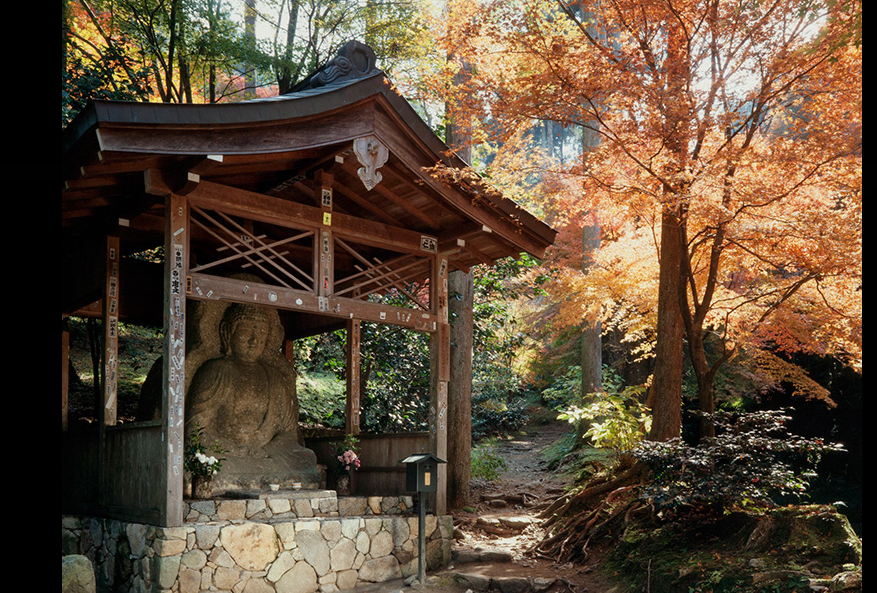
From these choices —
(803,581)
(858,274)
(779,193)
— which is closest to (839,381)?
(858,274)

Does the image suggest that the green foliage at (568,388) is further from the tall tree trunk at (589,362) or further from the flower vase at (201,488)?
the flower vase at (201,488)

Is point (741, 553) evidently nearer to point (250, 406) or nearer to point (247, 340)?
point (250, 406)

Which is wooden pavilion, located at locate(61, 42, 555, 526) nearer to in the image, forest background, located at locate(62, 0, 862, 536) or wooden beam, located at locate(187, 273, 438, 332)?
wooden beam, located at locate(187, 273, 438, 332)

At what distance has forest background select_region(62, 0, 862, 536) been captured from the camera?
7809 mm

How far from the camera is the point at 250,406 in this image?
32.0 ft

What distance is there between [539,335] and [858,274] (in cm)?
1655

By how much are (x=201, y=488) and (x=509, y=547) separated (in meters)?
4.69

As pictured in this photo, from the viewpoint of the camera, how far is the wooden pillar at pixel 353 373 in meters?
10.9

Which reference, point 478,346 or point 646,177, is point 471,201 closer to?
point 646,177

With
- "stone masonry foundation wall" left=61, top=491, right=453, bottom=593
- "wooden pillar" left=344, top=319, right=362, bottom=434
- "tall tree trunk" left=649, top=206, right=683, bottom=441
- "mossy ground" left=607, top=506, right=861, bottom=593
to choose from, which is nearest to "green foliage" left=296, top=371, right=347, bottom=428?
"wooden pillar" left=344, top=319, right=362, bottom=434

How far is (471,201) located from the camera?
30.9 ft

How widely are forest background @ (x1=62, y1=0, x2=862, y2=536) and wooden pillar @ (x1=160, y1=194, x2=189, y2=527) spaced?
148 inches

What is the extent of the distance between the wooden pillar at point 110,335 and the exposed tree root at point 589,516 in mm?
5797

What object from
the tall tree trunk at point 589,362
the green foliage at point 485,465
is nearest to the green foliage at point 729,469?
Answer: the green foliage at point 485,465
